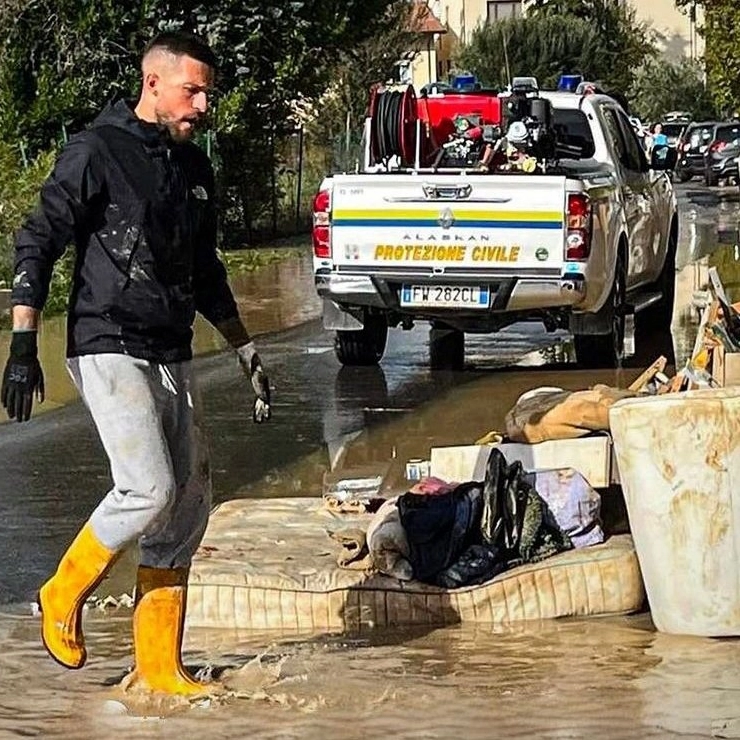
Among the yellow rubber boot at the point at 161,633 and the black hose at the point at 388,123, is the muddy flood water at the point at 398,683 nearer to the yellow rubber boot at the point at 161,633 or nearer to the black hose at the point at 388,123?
the yellow rubber boot at the point at 161,633

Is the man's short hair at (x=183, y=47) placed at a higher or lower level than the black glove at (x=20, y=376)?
higher

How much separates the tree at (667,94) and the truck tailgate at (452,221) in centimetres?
5559

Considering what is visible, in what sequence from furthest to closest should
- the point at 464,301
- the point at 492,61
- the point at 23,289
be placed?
the point at 492,61 → the point at 464,301 → the point at 23,289

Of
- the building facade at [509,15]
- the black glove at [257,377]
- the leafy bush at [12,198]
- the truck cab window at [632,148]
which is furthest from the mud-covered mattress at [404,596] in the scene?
the building facade at [509,15]

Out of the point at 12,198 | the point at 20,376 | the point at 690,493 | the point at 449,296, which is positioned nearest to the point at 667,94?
the point at 12,198

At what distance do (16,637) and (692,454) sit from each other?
2.40 meters

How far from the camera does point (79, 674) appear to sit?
580 cm

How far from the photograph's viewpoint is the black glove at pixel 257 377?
5824 mm

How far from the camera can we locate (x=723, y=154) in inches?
1655

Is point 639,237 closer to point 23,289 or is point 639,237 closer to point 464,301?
point 464,301

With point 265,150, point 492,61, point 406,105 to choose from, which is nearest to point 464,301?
point 406,105

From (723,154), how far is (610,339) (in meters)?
30.5

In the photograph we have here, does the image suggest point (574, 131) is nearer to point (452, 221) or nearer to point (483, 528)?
point (452, 221)

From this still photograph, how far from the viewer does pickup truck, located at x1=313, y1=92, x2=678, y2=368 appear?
37.4ft
